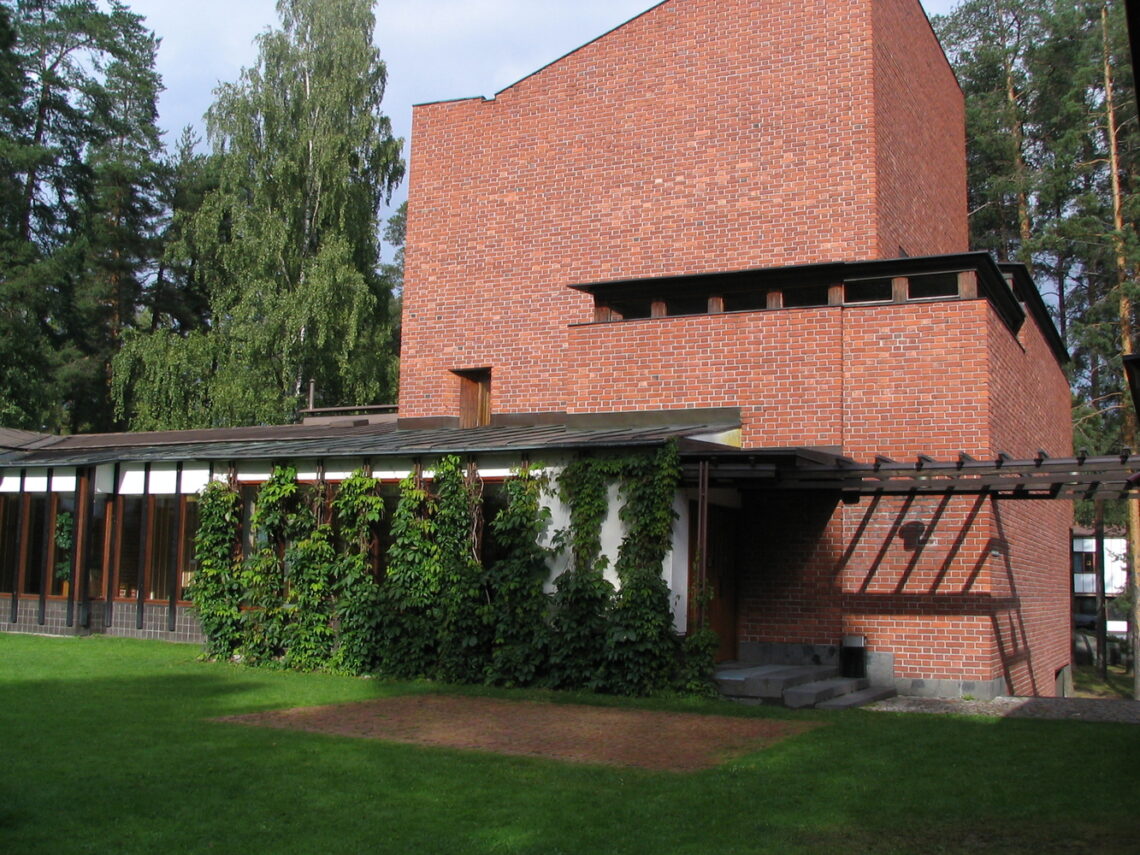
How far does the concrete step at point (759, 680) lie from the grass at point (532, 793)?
1612 millimetres

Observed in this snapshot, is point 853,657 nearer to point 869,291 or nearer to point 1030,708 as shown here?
point 1030,708

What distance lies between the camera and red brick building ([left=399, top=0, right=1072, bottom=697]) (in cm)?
1395

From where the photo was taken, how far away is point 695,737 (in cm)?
953

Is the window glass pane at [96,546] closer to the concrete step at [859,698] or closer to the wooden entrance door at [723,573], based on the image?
the wooden entrance door at [723,573]

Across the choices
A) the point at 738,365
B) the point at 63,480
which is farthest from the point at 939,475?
the point at 63,480

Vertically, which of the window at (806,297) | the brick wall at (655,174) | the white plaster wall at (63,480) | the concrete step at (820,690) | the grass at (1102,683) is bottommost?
the grass at (1102,683)

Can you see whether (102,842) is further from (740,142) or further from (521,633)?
(740,142)

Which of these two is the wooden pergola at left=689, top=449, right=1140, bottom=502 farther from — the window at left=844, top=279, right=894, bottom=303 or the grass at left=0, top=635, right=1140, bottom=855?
the grass at left=0, top=635, right=1140, bottom=855

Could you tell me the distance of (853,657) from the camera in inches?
546

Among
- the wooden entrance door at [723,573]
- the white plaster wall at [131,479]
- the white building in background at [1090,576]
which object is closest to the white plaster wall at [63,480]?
the white plaster wall at [131,479]

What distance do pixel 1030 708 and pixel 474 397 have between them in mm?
10227

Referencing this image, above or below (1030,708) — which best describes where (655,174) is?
above

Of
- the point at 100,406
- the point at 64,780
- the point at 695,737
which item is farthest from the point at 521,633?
the point at 100,406

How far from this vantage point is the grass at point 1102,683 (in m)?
27.0
